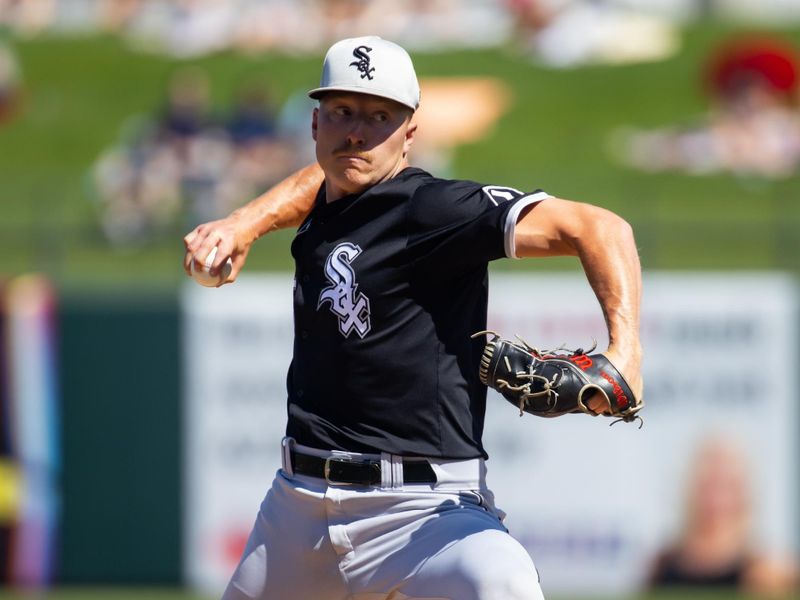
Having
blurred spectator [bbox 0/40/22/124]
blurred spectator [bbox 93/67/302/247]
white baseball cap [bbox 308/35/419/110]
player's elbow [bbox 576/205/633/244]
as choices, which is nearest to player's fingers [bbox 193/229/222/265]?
white baseball cap [bbox 308/35/419/110]

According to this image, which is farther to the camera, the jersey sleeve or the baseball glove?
the jersey sleeve

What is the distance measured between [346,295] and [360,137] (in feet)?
1.48

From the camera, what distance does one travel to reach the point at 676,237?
11.9 metres

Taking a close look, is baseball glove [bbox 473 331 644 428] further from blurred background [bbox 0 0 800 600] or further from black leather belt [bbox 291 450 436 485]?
blurred background [bbox 0 0 800 600]

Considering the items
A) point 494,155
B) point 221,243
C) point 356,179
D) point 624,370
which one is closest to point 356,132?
point 356,179

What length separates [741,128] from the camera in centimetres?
1525

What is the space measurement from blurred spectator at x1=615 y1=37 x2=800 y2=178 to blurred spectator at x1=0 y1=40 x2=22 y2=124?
7.99 m

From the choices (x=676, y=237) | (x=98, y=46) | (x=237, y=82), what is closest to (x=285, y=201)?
(x=676, y=237)

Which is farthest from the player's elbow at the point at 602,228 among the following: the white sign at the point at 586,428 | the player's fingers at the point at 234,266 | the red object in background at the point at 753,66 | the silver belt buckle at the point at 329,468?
the red object in background at the point at 753,66

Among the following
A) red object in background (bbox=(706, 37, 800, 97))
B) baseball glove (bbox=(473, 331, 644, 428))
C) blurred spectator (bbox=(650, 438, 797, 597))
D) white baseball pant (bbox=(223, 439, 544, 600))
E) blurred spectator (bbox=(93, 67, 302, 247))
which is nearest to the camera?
baseball glove (bbox=(473, 331, 644, 428))

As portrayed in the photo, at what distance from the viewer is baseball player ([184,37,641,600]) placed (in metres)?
3.93

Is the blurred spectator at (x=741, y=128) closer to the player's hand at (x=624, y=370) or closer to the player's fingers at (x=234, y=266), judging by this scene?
the player's fingers at (x=234, y=266)

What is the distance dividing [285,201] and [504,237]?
3.23 ft

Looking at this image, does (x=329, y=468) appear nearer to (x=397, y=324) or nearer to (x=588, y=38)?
(x=397, y=324)
